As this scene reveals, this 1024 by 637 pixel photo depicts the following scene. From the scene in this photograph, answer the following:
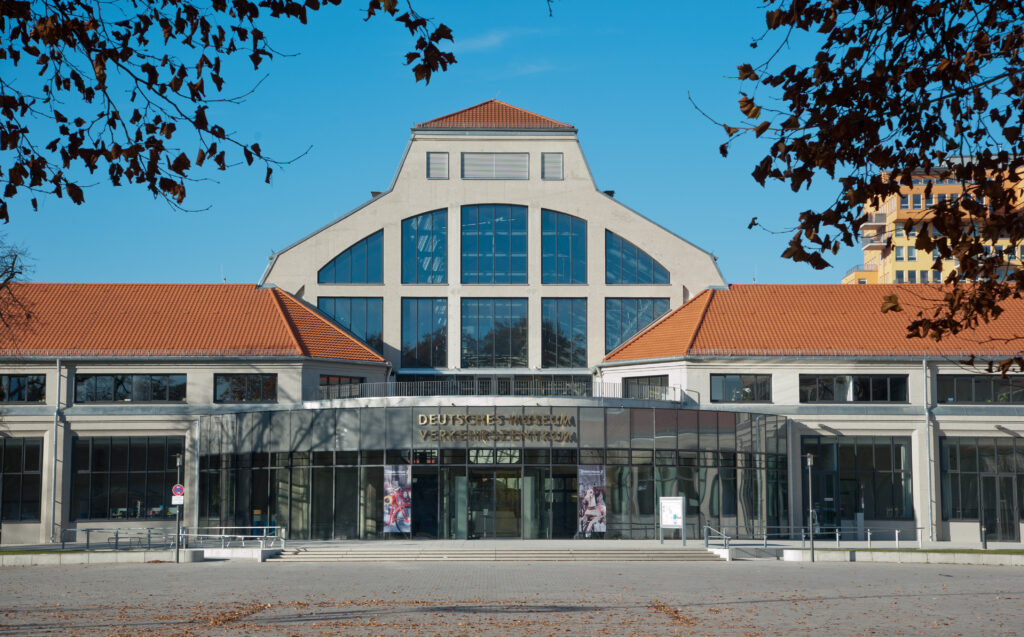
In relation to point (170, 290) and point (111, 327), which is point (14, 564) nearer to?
point (111, 327)

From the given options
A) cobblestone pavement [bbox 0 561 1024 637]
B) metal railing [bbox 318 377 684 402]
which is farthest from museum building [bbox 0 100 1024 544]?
cobblestone pavement [bbox 0 561 1024 637]

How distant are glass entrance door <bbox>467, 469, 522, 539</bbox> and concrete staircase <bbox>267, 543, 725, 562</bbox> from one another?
3730mm

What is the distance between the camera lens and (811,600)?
2444 cm

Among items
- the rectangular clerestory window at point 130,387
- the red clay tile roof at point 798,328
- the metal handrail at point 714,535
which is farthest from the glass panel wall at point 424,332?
the metal handrail at point 714,535

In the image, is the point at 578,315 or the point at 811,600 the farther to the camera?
the point at 578,315

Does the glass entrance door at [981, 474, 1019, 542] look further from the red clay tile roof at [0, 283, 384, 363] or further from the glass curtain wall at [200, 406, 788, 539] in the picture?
the red clay tile roof at [0, 283, 384, 363]

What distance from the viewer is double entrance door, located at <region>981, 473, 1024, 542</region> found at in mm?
49688

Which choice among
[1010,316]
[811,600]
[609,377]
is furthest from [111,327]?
[1010,316]

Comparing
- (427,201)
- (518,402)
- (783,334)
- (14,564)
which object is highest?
(427,201)

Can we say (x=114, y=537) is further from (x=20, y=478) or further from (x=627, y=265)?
(x=627, y=265)

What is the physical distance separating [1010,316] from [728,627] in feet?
134

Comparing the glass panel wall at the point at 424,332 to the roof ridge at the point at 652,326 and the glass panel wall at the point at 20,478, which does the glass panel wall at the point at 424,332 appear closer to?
the roof ridge at the point at 652,326

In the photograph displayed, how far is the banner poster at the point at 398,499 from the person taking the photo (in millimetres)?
44188

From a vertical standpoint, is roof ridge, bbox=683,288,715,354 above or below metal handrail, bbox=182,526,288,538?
above
